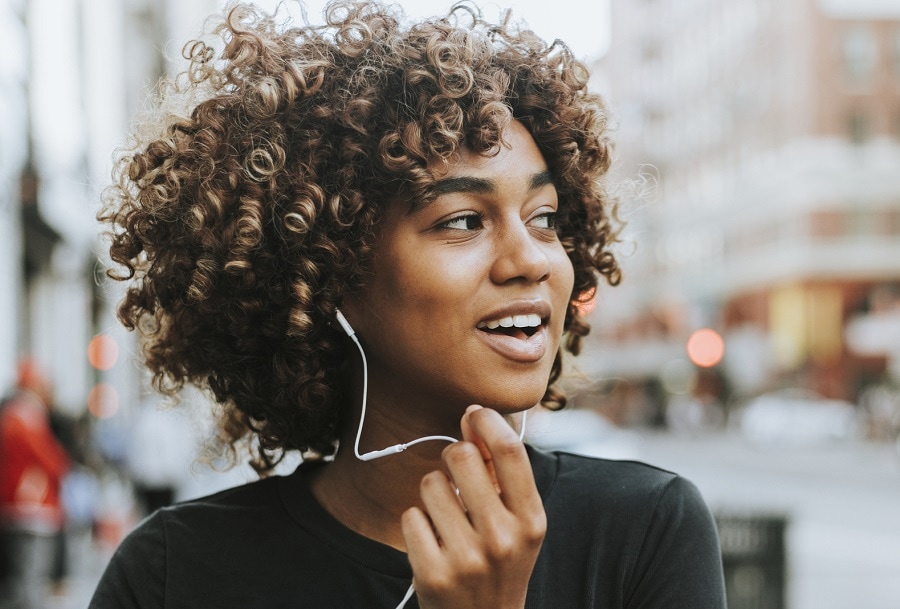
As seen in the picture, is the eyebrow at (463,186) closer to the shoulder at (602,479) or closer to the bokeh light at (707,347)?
the shoulder at (602,479)

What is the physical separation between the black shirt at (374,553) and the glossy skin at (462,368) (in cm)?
9

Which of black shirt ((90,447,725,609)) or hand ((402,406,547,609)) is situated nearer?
hand ((402,406,547,609))

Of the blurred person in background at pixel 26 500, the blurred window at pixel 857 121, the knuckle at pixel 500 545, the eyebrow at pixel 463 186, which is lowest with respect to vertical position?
the blurred person in background at pixel 26 500

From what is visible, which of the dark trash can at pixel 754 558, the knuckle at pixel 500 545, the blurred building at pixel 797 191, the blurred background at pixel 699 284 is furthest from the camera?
the blurred building at pixel 797 191

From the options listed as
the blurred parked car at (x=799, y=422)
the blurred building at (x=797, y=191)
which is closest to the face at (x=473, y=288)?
the blurred parked car at (x=799, y=422)

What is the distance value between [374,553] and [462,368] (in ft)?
1.34

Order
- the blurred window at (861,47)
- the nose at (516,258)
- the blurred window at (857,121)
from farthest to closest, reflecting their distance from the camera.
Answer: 1. the blurred window at (861,47)
2. the blurred window at (857,121)
3. the nose at (516,258)

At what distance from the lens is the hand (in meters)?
1.57

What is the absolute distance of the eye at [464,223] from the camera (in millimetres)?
1915

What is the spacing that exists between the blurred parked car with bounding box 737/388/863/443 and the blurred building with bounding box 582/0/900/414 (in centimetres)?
368

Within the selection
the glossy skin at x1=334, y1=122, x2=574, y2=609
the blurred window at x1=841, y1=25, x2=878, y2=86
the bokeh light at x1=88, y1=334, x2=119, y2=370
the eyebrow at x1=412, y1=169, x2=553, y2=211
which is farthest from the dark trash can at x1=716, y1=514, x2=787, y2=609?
the blurred window at x1=841, y1=25, x2=878, y2=86

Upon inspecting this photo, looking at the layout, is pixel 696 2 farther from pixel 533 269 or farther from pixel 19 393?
pixel 533 269

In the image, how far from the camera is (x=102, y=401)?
2217 cm

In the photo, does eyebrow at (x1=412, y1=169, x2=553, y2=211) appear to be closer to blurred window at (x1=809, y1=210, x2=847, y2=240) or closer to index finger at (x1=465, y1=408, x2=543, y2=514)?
index finger at (x1=465, y1=408, x2=543, y2=514)
